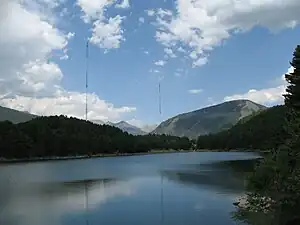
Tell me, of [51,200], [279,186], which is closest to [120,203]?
[51,200]

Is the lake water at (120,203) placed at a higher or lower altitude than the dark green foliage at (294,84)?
lower

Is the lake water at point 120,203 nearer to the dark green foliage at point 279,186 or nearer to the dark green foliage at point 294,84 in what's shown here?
the dark green foliage at point 279,186

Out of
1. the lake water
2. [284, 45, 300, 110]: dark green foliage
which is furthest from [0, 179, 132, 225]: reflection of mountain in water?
[284, 45, 300, 110]: dark green foliage

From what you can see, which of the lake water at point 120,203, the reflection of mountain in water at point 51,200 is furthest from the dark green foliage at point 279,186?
the reflection of mountain in water at point 51,200

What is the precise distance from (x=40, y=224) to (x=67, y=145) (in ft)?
484

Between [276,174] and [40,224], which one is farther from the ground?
[276,174]

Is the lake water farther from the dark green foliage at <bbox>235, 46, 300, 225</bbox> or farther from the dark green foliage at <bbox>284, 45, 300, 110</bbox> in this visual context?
the dark green foliage at <bbox>284, 45, 300, 110</bbox>

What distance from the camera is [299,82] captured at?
130ft

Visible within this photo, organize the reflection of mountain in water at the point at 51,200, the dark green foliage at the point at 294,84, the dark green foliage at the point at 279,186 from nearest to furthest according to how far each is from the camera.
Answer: the dark green foliage at the point at 279,186
the reflection of mountain in water at the point at 51,200
the dark green foliage at the point at 294,84

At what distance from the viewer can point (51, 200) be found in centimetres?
4566

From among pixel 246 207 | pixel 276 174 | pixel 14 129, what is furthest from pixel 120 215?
pixel 14 129

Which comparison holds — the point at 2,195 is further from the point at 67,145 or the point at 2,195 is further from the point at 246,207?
the point at 67,145

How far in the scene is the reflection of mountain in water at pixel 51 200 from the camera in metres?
34.9

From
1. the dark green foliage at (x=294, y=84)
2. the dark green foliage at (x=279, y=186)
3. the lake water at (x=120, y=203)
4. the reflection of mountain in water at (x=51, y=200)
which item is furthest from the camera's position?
the dark green foliage at (x=294, y=84)
